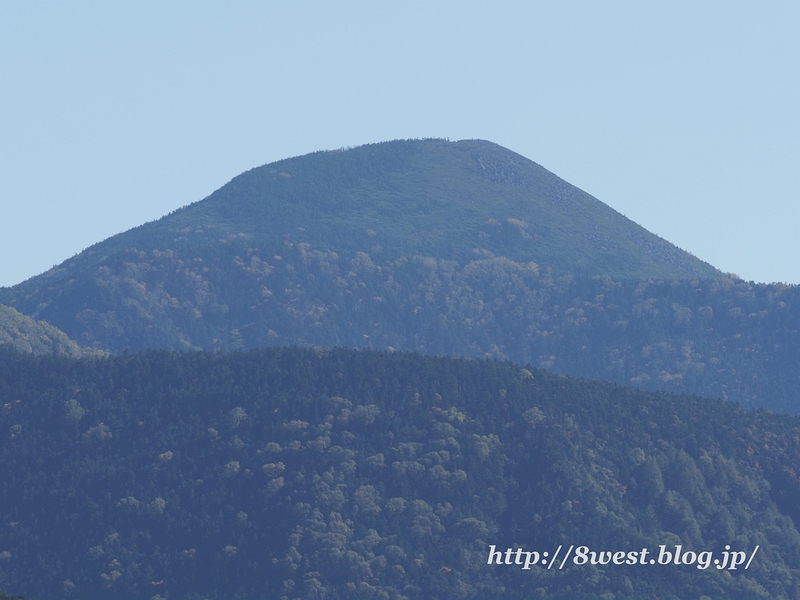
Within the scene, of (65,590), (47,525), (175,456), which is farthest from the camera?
(175,456)

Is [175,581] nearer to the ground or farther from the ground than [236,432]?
nearer to the ground

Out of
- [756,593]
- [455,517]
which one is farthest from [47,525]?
[756,593]

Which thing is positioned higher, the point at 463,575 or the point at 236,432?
the point at 236,432

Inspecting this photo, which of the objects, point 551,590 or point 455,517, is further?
point 455,517

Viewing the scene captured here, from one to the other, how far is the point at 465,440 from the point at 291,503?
1101 inches

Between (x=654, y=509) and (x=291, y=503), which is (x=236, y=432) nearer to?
(x=291, y=503)

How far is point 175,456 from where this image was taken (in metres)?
194

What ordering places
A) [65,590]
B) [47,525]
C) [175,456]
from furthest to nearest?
1. [175,456]
2. [47,525]
3. [65,590]

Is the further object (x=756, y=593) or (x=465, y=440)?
(x=465, y=440)

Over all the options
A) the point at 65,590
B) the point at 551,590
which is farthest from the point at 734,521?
the point at 65,590

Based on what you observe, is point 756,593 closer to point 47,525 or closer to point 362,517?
point 362,517

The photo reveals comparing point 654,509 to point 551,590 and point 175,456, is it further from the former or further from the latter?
point 175,456

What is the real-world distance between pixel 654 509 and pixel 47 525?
73.3 m

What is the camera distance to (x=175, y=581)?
17012 cm
